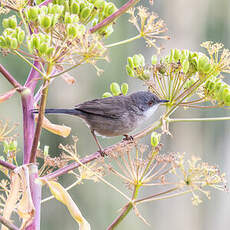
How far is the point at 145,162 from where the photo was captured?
2166 millimetres

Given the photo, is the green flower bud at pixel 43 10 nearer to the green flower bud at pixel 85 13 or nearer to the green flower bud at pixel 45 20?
the green flower bud at pixel 45 20

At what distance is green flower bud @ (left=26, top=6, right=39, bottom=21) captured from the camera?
203 cm

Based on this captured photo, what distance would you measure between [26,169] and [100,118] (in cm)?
151

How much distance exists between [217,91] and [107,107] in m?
1.35

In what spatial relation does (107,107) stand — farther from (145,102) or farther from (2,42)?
(2,42)

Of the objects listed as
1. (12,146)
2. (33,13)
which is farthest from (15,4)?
(12,146)

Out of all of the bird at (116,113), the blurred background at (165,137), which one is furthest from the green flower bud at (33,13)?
the blurred background at (165,137)

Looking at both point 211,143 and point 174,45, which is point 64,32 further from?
point 211,143

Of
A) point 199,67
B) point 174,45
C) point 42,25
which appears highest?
point 174,45

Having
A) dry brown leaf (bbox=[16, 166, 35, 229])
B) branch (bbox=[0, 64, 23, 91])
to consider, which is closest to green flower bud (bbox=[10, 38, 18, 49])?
branch (bbox=[0, 64, 23, 91])

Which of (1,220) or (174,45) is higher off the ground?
(174,45)

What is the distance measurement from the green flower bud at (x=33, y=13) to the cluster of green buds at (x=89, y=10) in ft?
0.67

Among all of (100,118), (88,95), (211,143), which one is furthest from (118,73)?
(100,118)

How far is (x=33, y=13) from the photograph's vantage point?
2.03m
